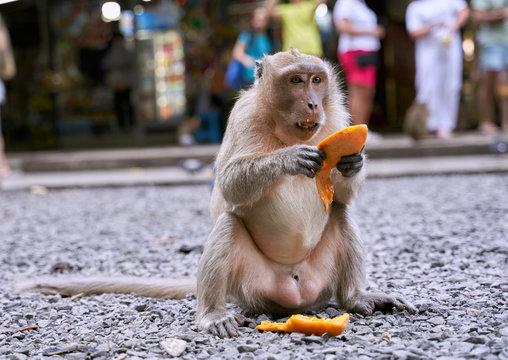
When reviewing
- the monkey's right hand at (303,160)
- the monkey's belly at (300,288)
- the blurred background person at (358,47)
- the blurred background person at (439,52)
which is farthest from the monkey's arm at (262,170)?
the blurred background person at (439,52)

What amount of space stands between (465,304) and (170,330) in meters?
1.27

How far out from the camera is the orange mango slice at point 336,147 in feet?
8.51

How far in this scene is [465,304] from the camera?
9.34 ft

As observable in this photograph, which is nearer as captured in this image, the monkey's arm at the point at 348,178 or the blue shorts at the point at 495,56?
the monkey's arm at the point at 348,178

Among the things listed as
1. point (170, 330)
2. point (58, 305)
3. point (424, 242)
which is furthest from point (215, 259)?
point (424, 242)

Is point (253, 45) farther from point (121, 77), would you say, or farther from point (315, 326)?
point (315, 326)

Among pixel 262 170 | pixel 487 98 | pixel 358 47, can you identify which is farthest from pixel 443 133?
pixel 262 170

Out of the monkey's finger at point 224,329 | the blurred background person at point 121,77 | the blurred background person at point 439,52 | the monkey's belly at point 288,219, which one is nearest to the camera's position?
the monkey's finger at point 224,329

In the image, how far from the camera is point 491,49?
8.97m

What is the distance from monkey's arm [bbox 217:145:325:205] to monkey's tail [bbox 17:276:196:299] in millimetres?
734

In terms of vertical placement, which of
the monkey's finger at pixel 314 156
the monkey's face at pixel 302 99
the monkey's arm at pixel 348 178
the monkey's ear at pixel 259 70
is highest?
the monkey's ear at pixel 259 70

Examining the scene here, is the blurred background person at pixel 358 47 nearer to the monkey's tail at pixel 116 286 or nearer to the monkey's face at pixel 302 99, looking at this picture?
the monkey's tail at pixel 116 286

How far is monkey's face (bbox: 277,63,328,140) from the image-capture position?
8.73 feet

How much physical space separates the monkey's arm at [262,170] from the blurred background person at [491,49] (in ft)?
23.2
